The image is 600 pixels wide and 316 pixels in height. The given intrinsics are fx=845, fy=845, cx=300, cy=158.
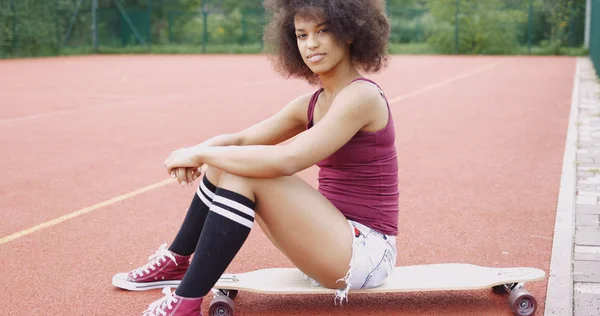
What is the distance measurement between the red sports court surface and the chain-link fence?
15052mm

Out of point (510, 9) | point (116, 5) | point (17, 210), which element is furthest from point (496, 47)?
point (17, 210)

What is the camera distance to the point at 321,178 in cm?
380

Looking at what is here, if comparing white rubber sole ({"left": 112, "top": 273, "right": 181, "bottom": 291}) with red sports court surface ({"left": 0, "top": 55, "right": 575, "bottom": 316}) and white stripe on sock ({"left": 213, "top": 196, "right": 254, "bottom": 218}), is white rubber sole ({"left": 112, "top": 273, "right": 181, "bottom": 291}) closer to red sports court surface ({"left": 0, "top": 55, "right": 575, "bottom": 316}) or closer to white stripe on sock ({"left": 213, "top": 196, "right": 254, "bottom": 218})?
red sports court surface ({"left": 0, "top": 55, "right": 575, "bottom": 316})

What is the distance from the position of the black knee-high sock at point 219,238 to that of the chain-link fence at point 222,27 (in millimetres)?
27210

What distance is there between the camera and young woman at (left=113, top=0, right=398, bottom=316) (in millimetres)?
3281

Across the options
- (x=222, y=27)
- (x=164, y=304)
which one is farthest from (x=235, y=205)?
(x=222, y=27)

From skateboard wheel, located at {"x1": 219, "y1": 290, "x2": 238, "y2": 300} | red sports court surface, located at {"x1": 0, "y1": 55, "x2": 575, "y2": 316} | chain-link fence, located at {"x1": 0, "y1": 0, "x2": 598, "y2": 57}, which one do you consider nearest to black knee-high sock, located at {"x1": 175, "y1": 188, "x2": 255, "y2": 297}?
skateboard wheel, located at {"x1": 219, "y1": 290, "x2": 238, "y2": 300}

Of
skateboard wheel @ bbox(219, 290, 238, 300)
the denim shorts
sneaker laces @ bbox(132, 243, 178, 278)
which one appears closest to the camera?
the denim shorts

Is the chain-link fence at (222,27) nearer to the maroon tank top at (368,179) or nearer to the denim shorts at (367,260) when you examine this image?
the maroon tank top at (368,179)

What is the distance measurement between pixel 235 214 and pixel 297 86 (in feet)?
47.0

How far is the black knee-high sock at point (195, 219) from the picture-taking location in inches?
144

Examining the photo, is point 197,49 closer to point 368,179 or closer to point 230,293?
point 230,293

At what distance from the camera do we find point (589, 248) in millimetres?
4586

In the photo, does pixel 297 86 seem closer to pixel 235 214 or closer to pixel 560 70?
pixel 560 70
